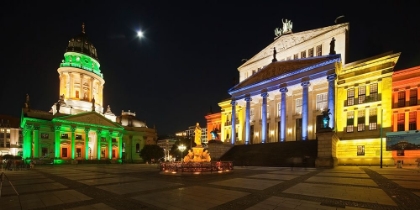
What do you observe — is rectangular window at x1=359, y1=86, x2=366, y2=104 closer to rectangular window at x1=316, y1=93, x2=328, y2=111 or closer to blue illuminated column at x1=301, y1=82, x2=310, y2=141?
rectangular window at x1=316, y1=93, x2=328, y2=111

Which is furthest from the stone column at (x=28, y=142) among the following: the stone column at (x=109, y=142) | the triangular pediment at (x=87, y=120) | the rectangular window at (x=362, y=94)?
the rectangular window at (x=362, y=94)

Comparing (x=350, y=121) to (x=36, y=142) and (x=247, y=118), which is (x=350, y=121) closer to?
(x=247, y=118)

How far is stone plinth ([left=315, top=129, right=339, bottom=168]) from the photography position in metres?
26.7

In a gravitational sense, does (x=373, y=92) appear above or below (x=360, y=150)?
above

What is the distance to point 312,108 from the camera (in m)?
41.3

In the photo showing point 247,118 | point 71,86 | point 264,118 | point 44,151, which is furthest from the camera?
point 71,86

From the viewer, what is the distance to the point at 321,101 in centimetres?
4047

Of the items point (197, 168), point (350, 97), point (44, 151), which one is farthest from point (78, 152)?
point (350, 97)

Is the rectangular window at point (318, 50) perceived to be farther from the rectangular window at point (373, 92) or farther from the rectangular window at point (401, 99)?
the rectangular window at point (401, 99)

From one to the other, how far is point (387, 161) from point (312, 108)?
13778mm

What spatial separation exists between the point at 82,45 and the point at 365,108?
8323 centimetres

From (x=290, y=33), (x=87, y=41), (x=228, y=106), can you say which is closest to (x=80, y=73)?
(x=87, y=41)

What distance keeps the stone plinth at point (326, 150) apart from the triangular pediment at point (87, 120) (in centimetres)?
5951

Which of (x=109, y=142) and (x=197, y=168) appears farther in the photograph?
(x=109, y=142)
